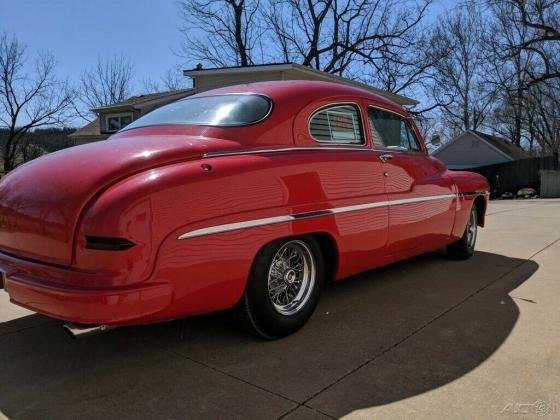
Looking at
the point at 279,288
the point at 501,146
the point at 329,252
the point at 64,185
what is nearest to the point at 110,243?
the point at 64,185

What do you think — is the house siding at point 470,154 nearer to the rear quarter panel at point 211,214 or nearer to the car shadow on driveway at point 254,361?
the car shadow on driveway at point 254,361

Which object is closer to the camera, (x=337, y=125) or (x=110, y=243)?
(x=110, y=243)

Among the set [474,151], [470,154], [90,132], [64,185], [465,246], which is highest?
[90,132]

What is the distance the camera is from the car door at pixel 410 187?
14.2 feet

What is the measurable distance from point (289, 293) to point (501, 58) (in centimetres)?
3262

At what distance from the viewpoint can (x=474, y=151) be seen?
3897 centimetres

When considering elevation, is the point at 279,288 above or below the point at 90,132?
below

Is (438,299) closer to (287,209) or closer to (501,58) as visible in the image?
(287,209)

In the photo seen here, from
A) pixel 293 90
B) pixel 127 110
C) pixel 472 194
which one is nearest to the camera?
pixel 293 90

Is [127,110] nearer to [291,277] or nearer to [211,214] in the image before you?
[291,277]

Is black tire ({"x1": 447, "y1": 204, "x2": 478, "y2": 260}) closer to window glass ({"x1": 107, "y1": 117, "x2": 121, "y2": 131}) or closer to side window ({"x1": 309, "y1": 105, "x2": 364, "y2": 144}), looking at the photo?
side window ({"x1": 309, "y1": 105, "x2": 364, "y2": 144})

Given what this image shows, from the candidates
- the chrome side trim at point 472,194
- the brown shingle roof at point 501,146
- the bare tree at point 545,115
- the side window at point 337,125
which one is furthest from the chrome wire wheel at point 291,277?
the brown shingle roof at point 501,146

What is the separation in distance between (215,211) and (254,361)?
3.14 feet

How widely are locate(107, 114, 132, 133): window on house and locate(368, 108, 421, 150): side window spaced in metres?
23.2
